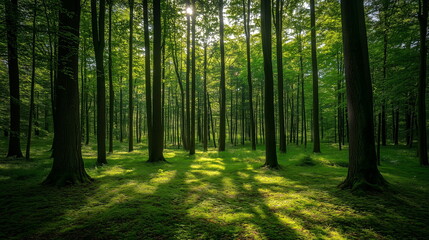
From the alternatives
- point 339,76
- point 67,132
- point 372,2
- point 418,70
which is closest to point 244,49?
point 339,76

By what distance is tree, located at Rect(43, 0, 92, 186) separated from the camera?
5.84 meters

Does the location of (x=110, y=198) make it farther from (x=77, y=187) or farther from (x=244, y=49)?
(x=244, y=49)

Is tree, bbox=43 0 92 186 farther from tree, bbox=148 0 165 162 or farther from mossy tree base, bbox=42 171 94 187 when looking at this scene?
tree, bbox=148 0 165 162

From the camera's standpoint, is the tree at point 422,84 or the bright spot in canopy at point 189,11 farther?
the bright spot in canopy at point 189,11

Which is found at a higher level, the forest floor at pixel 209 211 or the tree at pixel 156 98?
the tree at pixel 156 98

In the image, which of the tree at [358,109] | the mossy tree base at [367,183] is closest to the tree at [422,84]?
the tree at [358,109]

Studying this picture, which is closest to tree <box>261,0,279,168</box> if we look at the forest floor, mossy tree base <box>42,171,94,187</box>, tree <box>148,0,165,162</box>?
the forest floor

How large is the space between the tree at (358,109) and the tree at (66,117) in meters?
8.49

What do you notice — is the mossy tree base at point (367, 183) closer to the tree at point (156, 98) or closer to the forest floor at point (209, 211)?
the forest floor at point (209, 211)

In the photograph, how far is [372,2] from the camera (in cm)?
881

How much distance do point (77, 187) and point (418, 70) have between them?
16.7 m

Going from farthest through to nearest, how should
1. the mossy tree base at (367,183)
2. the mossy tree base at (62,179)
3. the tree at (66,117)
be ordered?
the tree at (66,117)
the mossy tree base at (62,179)
the mossy tree base at (367,183)

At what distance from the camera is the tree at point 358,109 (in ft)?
16.9

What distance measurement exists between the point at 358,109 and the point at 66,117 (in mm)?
9064
